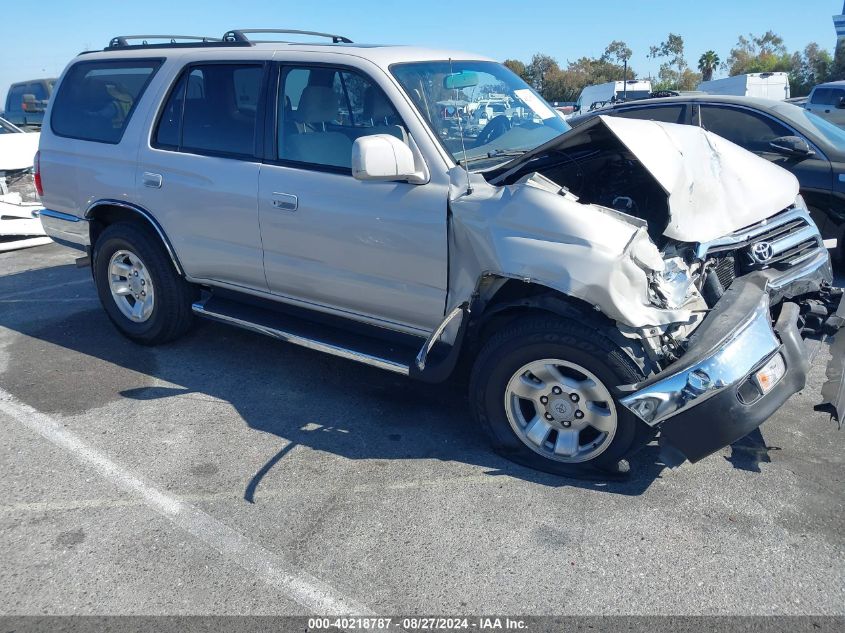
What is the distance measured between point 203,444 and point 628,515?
89.1 inches

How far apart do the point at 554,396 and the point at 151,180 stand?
10.1 ft

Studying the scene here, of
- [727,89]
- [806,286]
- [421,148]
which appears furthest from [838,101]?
[421,148]

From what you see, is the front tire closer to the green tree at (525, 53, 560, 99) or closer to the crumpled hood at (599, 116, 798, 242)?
the crumpled hood at (599, 116, 798, 242)

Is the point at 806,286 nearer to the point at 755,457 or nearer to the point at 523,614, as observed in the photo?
the point at 755,457

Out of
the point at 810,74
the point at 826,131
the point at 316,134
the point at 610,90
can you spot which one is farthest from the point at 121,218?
the point at 810,74

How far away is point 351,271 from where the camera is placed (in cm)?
409

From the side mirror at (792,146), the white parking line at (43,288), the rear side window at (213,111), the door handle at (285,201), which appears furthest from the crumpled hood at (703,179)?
the white parking line at (43,288)

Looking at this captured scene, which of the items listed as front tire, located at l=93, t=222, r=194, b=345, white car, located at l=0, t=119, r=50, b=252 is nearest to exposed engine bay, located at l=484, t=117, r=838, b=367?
front tire, located at l=93, t=222, r=194, b=345

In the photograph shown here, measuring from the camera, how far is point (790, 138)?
6.47 m

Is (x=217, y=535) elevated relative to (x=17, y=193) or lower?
lower

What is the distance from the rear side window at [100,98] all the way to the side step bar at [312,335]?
4.81 feet

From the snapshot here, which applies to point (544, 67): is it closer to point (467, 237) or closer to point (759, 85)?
point (759, 85)

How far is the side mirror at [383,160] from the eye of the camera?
11.5ft

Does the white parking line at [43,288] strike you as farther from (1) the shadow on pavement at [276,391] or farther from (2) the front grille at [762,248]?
(2) the front grille at [762,248]
